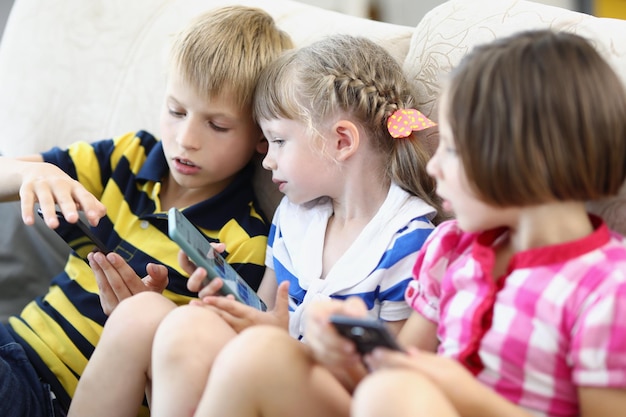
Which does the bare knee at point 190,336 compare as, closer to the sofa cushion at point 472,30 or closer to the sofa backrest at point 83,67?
the sofa cushion at point 472,30

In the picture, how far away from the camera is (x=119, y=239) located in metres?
1.49

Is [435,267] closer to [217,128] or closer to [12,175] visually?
[217,128]

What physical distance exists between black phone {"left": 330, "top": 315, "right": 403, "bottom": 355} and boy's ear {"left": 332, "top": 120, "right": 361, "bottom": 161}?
1.59ft

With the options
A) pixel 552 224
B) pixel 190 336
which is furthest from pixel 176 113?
pixel 552 224

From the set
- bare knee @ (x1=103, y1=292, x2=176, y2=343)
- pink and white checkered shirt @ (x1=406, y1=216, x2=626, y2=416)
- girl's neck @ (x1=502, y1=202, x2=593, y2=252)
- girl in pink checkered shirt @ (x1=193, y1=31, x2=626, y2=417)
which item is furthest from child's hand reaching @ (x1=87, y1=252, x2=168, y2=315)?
girl's neck @ (x1=502, y1=202, x2=593, y2=252)

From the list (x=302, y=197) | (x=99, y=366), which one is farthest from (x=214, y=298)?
(x=302, y=197)

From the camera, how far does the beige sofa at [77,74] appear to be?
1617 mm

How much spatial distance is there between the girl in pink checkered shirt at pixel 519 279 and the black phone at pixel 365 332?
0.01 metres

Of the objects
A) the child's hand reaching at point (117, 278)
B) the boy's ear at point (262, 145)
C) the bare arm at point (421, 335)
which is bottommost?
the child's hand reaching at point (117, 278)

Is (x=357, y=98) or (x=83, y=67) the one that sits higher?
(x=357, y=98)

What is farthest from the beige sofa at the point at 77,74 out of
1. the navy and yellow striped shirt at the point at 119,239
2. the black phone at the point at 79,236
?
the black phone at the point at 79,236

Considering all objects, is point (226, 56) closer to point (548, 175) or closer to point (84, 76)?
point (84, 76)

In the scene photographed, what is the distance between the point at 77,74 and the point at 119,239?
482 millimetres

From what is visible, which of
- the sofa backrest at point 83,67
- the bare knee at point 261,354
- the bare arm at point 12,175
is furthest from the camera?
the sofa backrest at point 83,67
